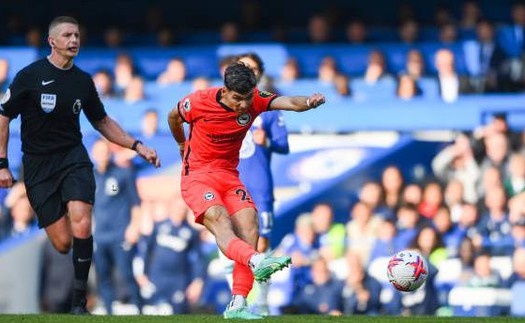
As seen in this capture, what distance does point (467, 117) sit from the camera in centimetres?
1454

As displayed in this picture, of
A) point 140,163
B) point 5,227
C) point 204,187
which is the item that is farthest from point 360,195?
point 204,187

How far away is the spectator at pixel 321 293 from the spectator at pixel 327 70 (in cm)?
327

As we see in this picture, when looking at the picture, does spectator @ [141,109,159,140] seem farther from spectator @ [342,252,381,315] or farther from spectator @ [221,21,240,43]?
spectator @ [221,21,240,43]

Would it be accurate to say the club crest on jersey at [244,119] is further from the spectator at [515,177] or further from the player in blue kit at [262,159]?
the spectator at [515,177]

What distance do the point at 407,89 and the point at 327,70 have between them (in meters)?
1.39

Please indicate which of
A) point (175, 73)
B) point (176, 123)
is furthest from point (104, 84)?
point (176, 123)

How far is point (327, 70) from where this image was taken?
54.5 feet

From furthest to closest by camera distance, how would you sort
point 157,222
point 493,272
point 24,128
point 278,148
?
1. point 157,222
2. point 493,272
3. point 278,148
4. point 24,128

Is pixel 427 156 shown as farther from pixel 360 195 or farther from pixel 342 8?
pixel 342 8

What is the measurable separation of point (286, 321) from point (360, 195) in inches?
218

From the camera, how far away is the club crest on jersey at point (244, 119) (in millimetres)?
9227

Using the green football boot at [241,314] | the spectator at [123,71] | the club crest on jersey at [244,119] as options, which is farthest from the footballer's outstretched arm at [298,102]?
the spectator at [123,71]

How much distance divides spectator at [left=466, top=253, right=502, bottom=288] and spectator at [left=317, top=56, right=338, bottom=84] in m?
3.77

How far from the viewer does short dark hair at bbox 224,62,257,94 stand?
8.91 m
